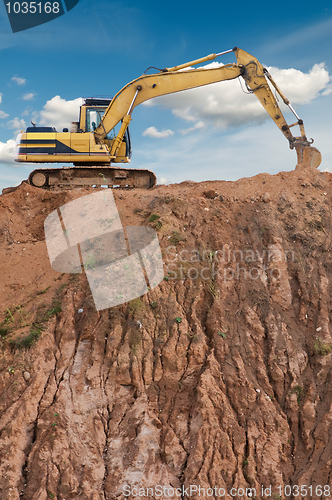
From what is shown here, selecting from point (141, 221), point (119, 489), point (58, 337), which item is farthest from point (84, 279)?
point (119, 489)

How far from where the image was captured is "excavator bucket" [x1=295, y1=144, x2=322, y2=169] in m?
13.8

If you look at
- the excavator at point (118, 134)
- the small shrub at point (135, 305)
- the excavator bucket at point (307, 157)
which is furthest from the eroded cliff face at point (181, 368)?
the excavator at point (118, 134)

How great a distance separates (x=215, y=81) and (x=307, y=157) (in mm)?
4602

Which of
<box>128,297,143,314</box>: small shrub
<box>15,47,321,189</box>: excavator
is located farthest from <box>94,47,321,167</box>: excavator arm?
<box>128,297,143,314</box>: small shrub

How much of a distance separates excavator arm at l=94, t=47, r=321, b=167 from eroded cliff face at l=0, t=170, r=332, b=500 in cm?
373

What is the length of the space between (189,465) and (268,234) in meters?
6.76

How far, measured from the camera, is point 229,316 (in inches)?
379

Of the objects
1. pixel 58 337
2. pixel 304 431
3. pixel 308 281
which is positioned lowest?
pixel 304 431

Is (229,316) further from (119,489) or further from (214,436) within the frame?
(119,489)

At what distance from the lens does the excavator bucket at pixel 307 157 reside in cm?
1384

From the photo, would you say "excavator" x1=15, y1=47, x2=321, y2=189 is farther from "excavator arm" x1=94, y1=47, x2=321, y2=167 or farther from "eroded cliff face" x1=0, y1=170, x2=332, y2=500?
"eroded cliff face" x1=0, y1=170, x2=332, y2=500

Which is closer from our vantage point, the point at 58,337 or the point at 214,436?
the point at 214,436

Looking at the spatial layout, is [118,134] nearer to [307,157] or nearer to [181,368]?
[307,157]

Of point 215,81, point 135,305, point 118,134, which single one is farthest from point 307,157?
point 135,305
